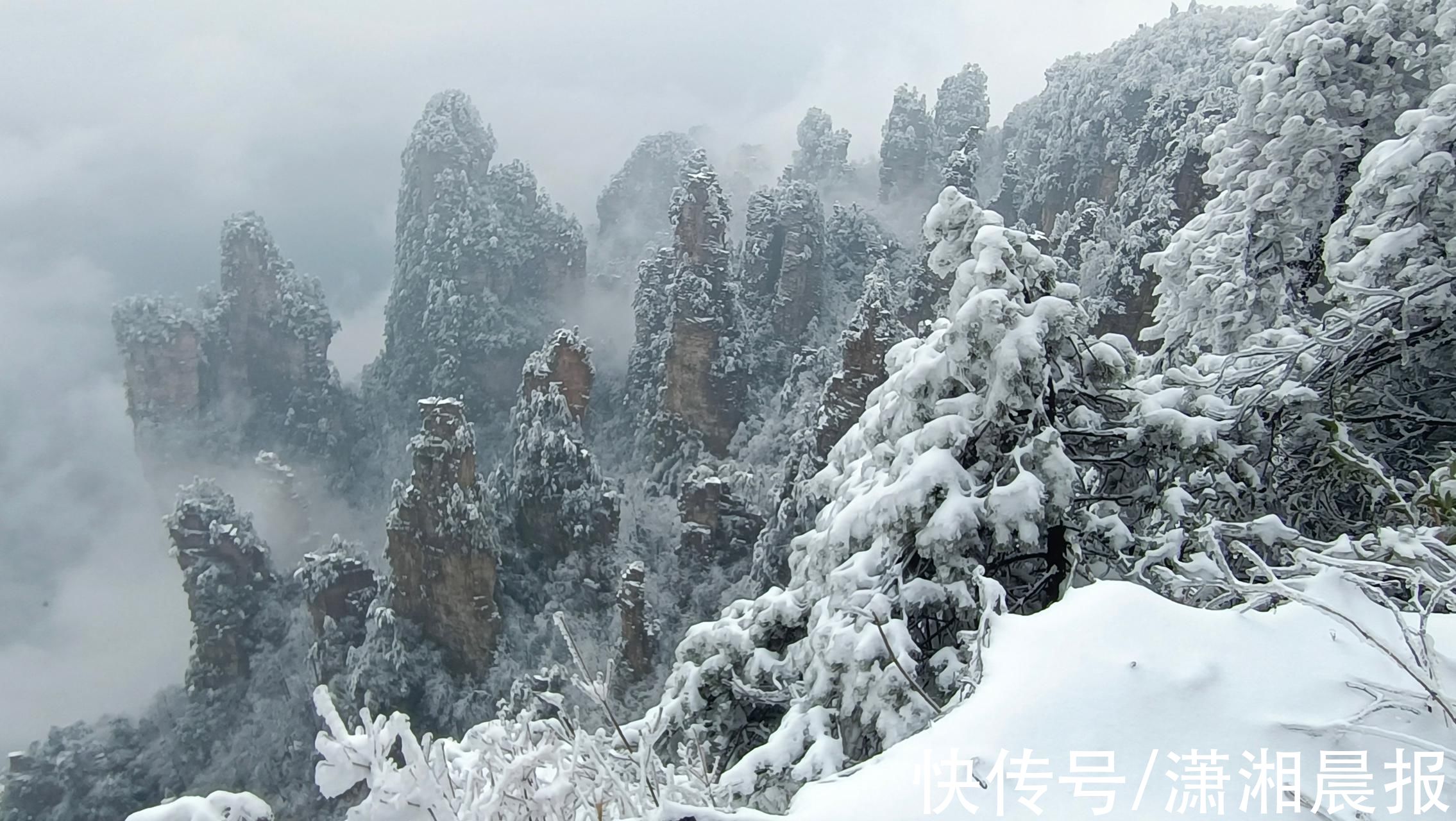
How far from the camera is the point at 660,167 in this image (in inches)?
2384

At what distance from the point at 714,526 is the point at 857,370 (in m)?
6.68

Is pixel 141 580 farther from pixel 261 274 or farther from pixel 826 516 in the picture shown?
pixel 826 516

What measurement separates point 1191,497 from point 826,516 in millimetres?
2132

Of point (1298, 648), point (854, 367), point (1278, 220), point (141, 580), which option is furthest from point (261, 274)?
point (1298, 648)

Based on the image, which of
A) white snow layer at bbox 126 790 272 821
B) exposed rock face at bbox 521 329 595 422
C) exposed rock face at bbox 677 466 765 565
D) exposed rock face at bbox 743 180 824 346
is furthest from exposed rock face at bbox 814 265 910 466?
white snow layer at bbox 126 790 272 821

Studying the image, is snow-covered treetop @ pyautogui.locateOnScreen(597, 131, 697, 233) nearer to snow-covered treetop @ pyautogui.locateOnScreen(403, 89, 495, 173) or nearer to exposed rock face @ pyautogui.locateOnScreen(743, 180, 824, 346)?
snow-covered treetop @ pyautogui.locateOnScreen(403, 89, 495, 173)

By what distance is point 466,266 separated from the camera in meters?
42.1

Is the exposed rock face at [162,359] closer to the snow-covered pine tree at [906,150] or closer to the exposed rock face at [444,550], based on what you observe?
the exposed rock face at [444,550]

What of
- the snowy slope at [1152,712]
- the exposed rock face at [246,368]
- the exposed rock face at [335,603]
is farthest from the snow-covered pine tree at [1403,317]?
the exposed rock face at [246,368]

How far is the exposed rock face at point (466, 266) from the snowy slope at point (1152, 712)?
132 feet

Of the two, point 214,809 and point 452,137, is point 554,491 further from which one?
point 452,137

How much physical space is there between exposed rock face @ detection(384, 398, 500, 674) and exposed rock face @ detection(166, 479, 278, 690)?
681 centimetres

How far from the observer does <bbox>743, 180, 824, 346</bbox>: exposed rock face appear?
35844 mm

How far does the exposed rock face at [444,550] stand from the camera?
2278cm
